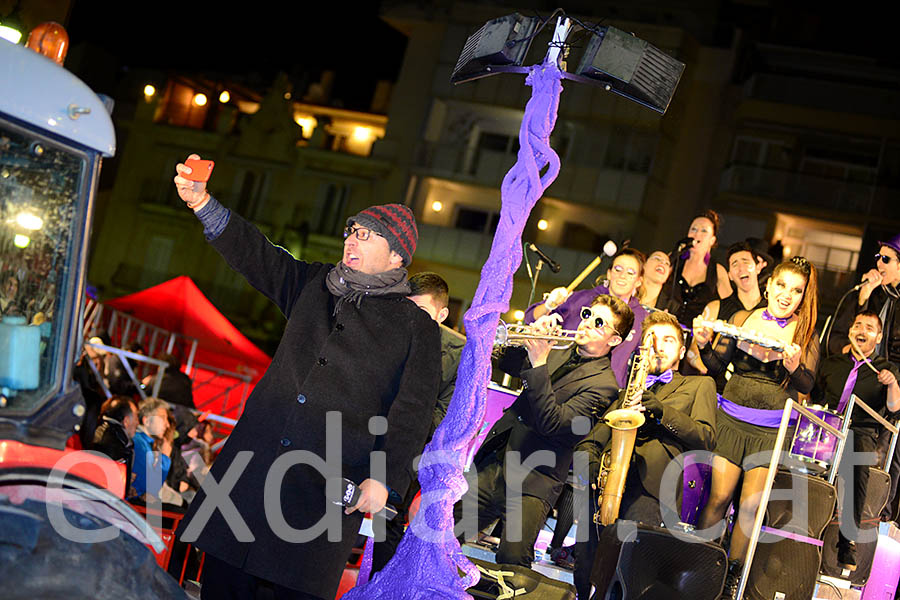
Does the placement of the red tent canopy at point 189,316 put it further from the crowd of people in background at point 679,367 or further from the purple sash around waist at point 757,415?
the purple sash around waist at point 757,415

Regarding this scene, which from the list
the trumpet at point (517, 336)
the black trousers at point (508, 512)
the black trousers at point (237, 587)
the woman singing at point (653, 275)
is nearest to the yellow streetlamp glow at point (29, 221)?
the black trousers at point (237, 587)

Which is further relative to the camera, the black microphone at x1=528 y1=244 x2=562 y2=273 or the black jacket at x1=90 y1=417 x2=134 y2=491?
the black jacket at x1=90 y1=417 x2=134 y2=491

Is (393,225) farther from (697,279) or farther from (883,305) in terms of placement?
(883,305)

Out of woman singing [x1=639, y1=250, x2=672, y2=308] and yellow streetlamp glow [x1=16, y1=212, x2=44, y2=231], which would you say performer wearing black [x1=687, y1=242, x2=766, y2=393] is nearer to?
woman singing [x1=639, y1=250, x2=672, y2=308]

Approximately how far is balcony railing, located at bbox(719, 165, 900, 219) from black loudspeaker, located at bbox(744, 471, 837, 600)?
62.3 ft

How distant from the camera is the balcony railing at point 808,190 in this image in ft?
76.1

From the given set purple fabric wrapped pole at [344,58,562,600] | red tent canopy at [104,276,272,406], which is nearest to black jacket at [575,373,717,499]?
purple fabric wrapped pole at [344,58,562,600]

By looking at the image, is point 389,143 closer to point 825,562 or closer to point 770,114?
point 770,114

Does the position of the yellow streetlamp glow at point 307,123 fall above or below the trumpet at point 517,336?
above

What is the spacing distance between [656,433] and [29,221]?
3.95m

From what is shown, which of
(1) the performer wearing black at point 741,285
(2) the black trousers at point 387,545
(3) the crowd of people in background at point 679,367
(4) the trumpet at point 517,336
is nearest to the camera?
(4) the trumpet at point 517,336

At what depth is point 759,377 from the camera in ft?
20.3

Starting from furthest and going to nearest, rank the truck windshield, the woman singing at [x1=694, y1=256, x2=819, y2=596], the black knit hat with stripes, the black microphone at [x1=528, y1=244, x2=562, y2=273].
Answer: the black microphone at [x1=528, y1=244, x2=562, y2=273] → the woman singing at [x1=694, y1=256, x2=819, y2=596] → the black knit hat with stripes → the truck windshield

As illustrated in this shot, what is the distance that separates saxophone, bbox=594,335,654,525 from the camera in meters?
5.38
